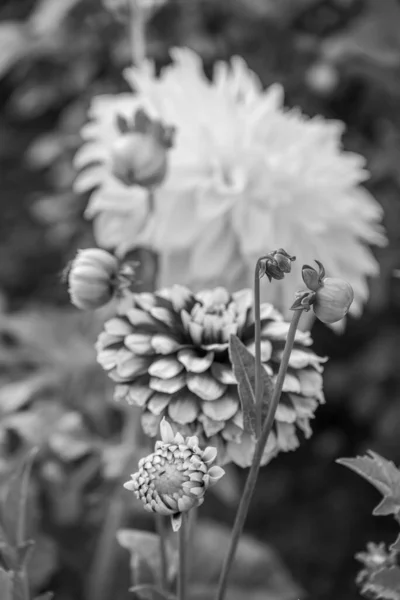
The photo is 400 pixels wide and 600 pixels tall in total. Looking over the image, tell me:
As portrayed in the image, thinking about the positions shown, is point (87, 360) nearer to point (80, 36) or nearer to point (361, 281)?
point (361, 281)

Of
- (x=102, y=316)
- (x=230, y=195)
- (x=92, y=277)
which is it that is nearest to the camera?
(x=92, y=277)

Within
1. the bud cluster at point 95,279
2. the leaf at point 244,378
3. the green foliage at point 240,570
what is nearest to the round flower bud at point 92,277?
the bud cluster at point 95,279

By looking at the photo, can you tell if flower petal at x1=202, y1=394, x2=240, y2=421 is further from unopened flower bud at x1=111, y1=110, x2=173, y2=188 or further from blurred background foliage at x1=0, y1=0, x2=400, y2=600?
blurred background foliage at x1=0, y1=0, x2=400, y2=600

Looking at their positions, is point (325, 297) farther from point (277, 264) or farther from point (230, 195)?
point (230, 195)

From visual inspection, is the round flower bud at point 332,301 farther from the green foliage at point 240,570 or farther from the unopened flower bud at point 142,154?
the green foliage at point 240,570

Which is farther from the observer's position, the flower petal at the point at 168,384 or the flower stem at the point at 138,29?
the flower stem at the point at 138,29

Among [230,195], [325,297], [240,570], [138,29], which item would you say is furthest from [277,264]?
[240,570]

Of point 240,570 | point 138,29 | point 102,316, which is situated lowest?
point 240,570
